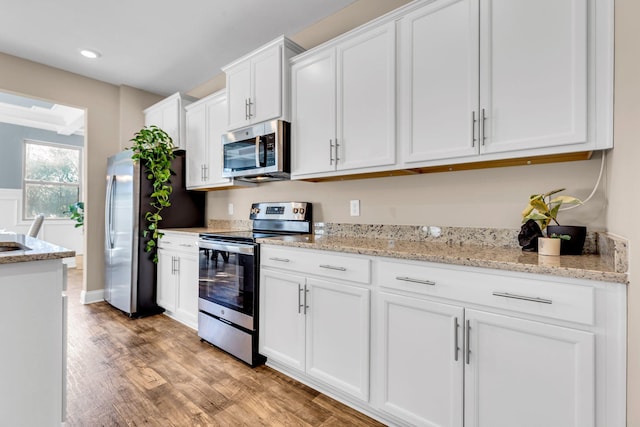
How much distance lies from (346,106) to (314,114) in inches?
11.2

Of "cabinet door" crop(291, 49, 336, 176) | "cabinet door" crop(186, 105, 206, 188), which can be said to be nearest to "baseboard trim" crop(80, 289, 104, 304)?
"cabinet door" crop(186, 105, 206, 188)

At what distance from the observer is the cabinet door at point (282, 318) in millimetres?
2020

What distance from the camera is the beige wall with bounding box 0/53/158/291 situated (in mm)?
3562

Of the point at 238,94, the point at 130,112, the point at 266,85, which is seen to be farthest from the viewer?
the point at 130,112

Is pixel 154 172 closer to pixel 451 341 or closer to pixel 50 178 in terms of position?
pixel 451 341

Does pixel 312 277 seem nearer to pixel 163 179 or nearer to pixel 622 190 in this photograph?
pixel 622 190

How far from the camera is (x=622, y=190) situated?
4.00 ft

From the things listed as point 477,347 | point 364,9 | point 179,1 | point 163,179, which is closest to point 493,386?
point 477,347

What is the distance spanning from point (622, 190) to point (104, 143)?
476 cm

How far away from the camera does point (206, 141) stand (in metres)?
3.38

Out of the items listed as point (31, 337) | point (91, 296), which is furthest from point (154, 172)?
point (31, 337)

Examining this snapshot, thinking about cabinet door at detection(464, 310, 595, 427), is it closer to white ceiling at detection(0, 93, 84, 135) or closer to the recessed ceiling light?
the recessed ceiling light

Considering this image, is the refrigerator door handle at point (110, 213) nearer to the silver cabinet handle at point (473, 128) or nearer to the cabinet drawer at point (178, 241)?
the cabinet drawer at point (178, 241)

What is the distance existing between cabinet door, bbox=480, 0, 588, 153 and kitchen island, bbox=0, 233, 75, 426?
82.3 inches
